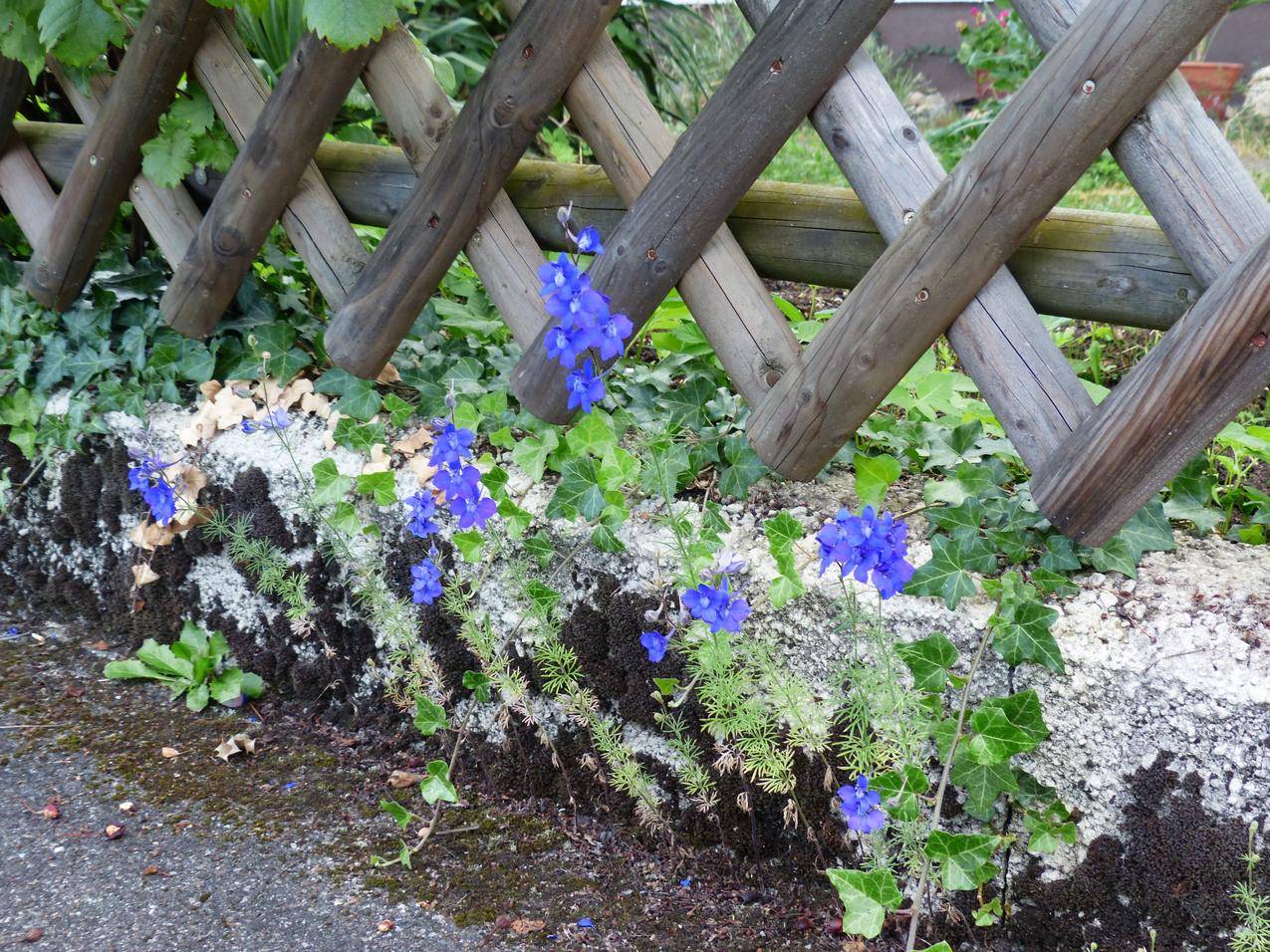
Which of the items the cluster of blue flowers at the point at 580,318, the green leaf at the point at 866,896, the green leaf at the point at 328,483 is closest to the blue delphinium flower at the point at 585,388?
the cluster of blue flowers at the point at 580,318

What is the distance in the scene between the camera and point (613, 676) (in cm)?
183

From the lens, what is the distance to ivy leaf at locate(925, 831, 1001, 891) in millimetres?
1379

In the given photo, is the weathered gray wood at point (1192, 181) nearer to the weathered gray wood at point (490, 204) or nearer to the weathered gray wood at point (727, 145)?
the weathered gray wood at point (727, 145)

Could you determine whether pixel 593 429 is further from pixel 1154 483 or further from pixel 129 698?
pixel 129 698

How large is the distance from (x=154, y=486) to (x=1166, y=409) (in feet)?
5.83

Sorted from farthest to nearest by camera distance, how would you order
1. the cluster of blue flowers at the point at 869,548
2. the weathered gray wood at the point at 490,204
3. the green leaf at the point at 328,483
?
the green leaf at the point at 328,483, the weathered gray wood at the point at 490,204, the cluster of blue flowers at the point at 869,548

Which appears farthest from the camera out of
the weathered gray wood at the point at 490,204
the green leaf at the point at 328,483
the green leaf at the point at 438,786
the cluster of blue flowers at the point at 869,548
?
the green leaf at the point at 328,483

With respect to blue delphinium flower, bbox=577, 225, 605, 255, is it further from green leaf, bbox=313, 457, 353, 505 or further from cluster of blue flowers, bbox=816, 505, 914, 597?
green leaf, bbox=313, 457, 353, 505

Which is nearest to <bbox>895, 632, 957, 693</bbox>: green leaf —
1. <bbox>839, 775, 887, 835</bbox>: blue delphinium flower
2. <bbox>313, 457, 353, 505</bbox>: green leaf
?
<bbox>839, 775, 887, 835</bbox>: blue delphinium flower

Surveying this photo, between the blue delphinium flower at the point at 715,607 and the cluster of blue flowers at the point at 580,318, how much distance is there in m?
0.35

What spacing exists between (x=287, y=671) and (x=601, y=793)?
828 millimetres

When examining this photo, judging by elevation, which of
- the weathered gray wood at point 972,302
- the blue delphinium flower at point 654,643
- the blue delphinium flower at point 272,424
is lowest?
the blue delphinium flower at point 272,424

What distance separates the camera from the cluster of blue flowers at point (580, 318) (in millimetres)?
1484

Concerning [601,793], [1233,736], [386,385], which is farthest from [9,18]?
[1233,736]
